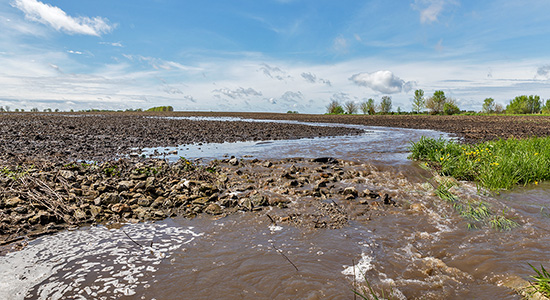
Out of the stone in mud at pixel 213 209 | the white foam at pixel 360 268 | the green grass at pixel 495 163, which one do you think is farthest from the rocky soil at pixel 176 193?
the green grass at pixel 495 163

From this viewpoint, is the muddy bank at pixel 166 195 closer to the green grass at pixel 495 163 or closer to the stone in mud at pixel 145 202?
the stone in mud at pixel 145 202

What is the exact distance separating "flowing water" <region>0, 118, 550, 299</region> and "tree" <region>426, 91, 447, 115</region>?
9673cm

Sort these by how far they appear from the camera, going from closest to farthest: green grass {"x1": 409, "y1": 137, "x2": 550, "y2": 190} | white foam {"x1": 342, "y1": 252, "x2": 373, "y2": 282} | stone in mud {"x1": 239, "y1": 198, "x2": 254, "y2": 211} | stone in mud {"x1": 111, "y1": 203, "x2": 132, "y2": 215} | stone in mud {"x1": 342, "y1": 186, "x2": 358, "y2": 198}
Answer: white foam {"x1": 342, "y1": 252, "x2": 373, "y2": 282}
stone in mud {"x1": 111, "y1": 203, "x2": 132, "y2": 215}
stone in mud {"x1": 239, "y1": 198, "x2": 254, "y2": 211}
stone in mud {"x1": 342, "y1": 186, "x2": 358, "y2": 198}
green grass {"x1": 409, "y1": 137, "x2": 550, "y2": 190}

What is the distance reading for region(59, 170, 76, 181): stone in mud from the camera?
8.96m

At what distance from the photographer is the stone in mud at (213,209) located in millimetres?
7195

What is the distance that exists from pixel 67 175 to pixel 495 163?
47.3ft

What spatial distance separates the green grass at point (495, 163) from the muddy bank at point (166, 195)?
10.3 ft

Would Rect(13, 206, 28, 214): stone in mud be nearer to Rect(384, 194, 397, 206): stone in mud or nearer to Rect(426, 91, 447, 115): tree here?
Rect(384, 194, 397, 206): stone in mud

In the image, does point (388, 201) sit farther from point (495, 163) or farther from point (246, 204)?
point (495, 163)

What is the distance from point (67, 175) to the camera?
29.8 feet

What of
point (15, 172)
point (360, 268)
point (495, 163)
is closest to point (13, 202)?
point (15, 172)

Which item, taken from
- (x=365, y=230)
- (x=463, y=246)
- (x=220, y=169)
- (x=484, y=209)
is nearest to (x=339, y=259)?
(x=365, y=230)

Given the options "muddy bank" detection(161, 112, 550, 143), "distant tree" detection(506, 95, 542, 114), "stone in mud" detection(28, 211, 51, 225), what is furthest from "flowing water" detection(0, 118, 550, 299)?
"distant tree" detection(506, 95, 542, 114)

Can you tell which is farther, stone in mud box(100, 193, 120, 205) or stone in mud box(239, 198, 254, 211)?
stone in mud box(239, 198, 254, 211)
